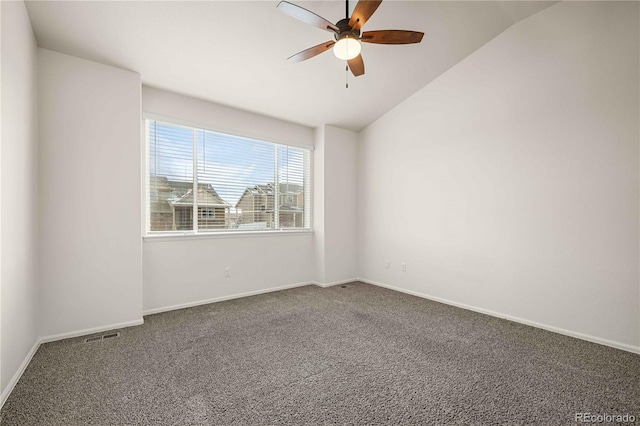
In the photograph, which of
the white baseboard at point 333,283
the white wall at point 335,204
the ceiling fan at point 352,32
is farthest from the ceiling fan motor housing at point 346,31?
the white baseboard at point 333,283

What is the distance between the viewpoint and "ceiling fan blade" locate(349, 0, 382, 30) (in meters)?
2.03

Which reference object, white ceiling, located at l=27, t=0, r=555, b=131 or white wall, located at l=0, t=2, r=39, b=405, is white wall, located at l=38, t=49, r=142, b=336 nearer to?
white wall, located at l=0, t=2, r=39, b=405

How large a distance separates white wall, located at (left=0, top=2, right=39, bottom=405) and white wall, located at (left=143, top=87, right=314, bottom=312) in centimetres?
107

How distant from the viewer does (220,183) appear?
410 cm

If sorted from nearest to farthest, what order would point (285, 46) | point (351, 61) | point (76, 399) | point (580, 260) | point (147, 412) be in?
point (147, 412), point (76, 399), point (351, 61), point (580, 260), point (285, 46)

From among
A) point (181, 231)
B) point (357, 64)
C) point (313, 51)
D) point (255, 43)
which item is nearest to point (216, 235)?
point (181, 231)

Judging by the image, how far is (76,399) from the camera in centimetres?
187

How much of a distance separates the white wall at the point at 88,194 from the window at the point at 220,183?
471 millimetres

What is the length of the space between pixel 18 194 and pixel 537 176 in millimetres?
4566

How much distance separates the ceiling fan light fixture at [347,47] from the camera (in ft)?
7.55

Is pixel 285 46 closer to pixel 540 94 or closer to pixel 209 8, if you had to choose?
pixel 209 8

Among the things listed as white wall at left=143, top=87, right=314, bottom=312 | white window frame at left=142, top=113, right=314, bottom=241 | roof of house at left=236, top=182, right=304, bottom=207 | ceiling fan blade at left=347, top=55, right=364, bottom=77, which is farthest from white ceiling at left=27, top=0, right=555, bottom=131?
roof of house at left=236, top=182, right=304, bottom=207

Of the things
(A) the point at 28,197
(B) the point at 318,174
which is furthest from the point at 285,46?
(A) the point at 28,197

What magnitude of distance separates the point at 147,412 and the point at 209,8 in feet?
9.88
